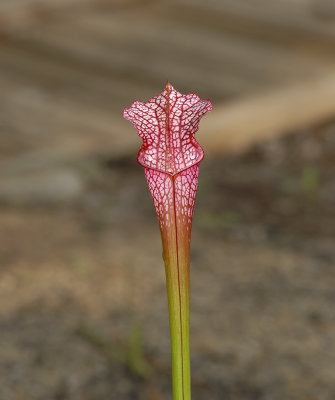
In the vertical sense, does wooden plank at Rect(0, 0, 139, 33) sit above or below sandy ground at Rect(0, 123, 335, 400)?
above

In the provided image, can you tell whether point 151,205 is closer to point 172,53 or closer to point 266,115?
point 266,115

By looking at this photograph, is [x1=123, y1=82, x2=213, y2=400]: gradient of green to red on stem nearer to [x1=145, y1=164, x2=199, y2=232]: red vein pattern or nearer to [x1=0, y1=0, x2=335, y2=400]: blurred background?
[x1=145, y1=164, x2=199, y2=232]: red vein pattern

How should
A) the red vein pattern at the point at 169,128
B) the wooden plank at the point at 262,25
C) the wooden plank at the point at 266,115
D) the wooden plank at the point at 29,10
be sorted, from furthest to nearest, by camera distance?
the wooden plank at the point at 29,10
the wooden plank at the point at 262,25
the wooden plank at the point at 266,115
the red vein pattern at the point at 169,128

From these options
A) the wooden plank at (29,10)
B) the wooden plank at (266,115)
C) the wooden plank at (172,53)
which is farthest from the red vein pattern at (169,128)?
the wooden plank at (29,10)

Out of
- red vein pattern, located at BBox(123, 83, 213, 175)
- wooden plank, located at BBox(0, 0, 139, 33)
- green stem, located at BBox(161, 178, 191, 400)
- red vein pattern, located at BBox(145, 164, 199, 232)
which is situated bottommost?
green stem, located at BBox(161, 178, 191, 400)

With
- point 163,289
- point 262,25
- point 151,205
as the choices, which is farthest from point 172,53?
point 163,289

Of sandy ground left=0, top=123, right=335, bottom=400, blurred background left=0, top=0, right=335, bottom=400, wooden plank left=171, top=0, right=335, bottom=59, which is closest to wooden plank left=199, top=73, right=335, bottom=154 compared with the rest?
blurred background left=0, top=0, right=335, bottom=400

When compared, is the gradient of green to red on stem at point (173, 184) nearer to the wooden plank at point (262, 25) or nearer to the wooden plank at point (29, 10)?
the wooden plank at point (262, 25)
